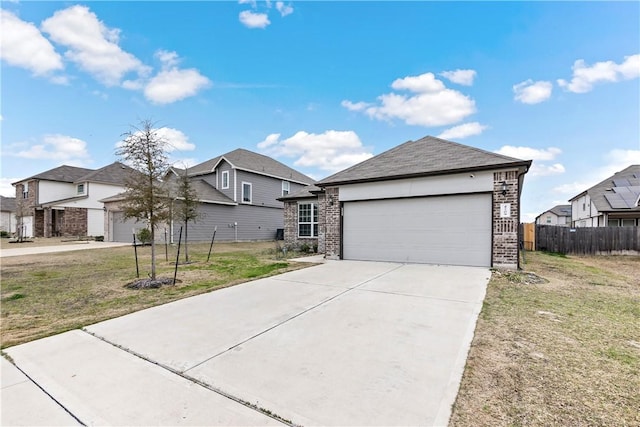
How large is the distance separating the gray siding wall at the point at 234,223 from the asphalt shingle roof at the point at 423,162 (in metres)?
13.0

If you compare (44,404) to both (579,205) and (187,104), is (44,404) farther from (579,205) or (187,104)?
(579,205)

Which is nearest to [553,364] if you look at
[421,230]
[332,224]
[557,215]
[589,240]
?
[421,230]

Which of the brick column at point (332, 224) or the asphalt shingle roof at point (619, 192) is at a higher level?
the asphalt shingle roof at point (619, 192)

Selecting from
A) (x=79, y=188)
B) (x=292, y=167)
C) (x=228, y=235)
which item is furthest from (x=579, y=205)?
(x=79, y=188)

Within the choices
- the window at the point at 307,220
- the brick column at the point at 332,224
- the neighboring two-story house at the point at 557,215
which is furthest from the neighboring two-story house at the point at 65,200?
the neighboring two-story house at the point at 557,215

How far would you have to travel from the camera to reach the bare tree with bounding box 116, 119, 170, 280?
724 centimetres

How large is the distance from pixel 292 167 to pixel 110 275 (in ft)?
78.7

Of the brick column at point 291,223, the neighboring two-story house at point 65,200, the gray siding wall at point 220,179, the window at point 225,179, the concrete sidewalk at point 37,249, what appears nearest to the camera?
the concrete sidewalk at point 37,249

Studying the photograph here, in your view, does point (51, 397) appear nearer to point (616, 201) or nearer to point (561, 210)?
point (616, 201)

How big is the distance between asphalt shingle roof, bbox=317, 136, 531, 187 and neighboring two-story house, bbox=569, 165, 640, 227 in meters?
16.7

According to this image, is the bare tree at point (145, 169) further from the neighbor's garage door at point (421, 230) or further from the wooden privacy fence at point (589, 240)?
the wooden privacy fence at point (589, 240)

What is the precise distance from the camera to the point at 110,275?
856 centimetres

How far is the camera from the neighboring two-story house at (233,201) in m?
21.5

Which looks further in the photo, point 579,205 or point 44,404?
point 579,205
